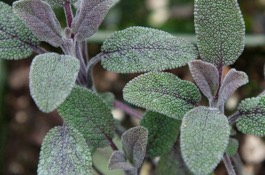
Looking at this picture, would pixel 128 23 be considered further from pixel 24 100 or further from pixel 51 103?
pixel 51 103

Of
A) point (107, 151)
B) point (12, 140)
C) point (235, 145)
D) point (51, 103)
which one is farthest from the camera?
point (12, 140)

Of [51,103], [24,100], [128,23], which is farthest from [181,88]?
[24,100]

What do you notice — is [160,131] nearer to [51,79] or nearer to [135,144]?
[135,144]

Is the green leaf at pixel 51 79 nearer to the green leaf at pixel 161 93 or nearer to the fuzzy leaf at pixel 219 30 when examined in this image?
the green leaf at pixel 161 93

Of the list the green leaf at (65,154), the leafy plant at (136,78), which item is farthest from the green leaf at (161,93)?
the green leaf at (65,154)

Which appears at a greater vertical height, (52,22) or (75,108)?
(52,22)

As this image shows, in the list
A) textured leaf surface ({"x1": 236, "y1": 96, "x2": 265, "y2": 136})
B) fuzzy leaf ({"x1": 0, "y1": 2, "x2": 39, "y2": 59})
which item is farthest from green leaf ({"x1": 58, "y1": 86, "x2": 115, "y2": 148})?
textured leaf surface ({"x1": 236, "y1": 96, "x2": 265, "y2": 136})
